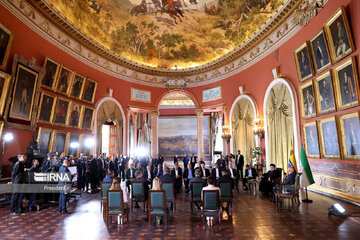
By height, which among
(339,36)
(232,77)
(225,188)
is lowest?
(225,188)

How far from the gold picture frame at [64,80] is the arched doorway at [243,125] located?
10.2 m

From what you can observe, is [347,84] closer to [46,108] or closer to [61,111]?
[46,108]

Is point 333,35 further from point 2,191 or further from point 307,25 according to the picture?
point 2,191

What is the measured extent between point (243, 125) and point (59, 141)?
1073 centimetres

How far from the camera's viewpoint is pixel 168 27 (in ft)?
58.9

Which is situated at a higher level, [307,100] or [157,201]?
[307,100]

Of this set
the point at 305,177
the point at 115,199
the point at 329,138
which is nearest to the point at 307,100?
the point at 329,138

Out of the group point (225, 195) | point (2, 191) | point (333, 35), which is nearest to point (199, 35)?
point (333, 35)

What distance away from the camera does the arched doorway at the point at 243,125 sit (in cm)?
1430

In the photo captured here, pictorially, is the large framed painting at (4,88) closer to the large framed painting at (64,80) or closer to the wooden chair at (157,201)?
the large framed painting at (64,80)

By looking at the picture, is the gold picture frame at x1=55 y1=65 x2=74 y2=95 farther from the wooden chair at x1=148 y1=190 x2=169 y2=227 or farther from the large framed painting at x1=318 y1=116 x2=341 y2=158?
the large framed painting at x1=318 y1=116 x2=341 y2=158

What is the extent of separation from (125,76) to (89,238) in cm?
1426

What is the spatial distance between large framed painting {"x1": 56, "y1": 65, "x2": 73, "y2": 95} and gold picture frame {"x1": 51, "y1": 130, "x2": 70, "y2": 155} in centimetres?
212

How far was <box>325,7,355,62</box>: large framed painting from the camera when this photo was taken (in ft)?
23.1
